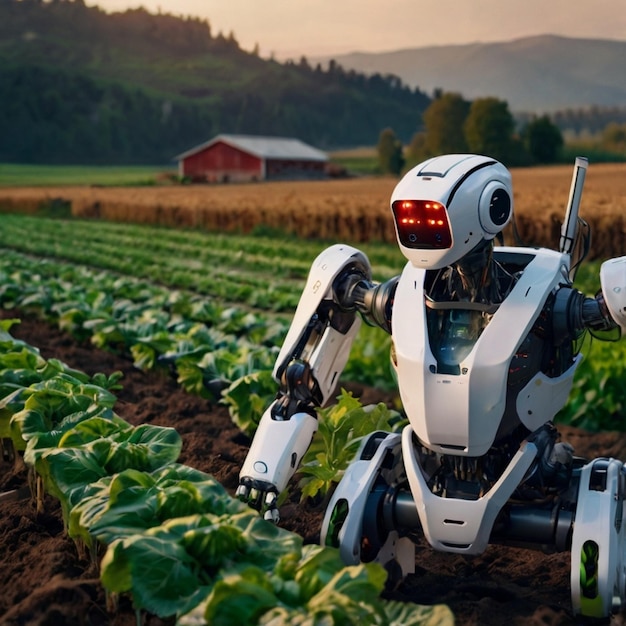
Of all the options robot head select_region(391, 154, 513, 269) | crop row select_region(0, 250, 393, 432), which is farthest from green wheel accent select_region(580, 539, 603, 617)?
crop row select_region(0, 250, 393, 432)

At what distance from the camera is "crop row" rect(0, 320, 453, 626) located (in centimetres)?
277

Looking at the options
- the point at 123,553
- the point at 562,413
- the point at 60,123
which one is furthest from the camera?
the point at 60,123

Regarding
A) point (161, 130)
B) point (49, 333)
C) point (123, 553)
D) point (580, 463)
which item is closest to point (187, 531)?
point (123, 553)

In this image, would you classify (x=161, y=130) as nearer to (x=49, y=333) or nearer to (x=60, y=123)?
(x=60, y=123)

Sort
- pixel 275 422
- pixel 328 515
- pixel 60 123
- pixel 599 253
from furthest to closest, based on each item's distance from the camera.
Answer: pixel 60 123, pixel 599 253, pixel 275 422, pixel 328 515

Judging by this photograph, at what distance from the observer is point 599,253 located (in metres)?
19.8

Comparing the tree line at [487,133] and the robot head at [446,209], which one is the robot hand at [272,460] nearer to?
the robot head at [446,209]

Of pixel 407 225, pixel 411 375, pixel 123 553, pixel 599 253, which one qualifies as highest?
pixel 407 225

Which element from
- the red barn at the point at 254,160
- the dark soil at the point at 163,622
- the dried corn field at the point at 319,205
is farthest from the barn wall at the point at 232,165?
the dark soil at the point at 163,622

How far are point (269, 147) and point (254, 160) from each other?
2.59 ft

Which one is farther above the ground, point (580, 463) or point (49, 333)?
point (580, 463)

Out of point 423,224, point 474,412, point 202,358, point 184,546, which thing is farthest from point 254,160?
point 184,546

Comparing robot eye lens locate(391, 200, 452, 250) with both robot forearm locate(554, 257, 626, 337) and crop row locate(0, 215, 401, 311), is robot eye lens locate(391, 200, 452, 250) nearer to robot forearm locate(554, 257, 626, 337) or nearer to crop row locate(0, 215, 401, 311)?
robot forearm locate(554, 257, 626, 337)

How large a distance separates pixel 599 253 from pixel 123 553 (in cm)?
1796
